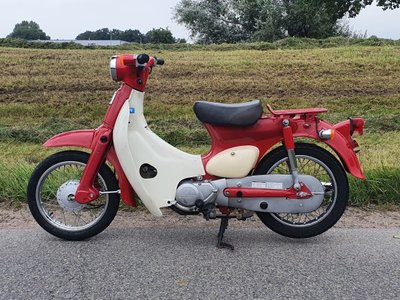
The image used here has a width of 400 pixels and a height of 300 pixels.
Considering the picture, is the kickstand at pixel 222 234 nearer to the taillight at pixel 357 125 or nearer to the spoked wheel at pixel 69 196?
the spoked wheel at pixel 69 196

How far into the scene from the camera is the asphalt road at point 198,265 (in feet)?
11.1

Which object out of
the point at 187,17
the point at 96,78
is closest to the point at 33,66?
the point at 96,78

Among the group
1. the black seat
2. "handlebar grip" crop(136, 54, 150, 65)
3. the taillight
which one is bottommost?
the taillight

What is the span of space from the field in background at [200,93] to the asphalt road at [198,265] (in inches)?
45.3

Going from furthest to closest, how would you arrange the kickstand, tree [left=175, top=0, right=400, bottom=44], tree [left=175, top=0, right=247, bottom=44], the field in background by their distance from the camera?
tree [left=175, top=0, right=247, bottom=44] → tree [left=175, top=0, right=400, bottom=44] → the field in background → the kickstand

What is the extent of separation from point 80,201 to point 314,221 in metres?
1.87

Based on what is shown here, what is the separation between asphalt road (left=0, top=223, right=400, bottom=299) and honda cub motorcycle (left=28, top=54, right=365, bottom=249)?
0.61ft

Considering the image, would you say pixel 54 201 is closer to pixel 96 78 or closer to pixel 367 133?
pixel 367 133

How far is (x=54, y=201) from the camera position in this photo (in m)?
4.72

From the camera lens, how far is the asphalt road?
339 centimetres

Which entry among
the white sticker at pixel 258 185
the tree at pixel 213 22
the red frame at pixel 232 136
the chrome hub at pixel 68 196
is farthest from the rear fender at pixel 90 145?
the tree at pixel 213 22

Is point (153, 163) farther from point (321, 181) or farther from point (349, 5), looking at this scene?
point (349, 5)

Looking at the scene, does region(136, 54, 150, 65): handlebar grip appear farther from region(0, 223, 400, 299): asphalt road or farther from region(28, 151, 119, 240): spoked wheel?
region(0, 223, 400, 299): asphalt road

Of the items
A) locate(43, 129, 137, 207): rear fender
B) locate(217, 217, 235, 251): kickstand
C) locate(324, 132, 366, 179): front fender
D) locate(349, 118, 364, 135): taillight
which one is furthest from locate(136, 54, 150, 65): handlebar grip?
locate(349, 118, 364, 135): taillight
